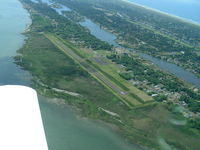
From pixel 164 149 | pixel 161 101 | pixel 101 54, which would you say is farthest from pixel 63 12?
pixel 164 149

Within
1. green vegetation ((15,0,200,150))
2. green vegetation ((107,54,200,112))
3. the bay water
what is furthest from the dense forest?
the bay water

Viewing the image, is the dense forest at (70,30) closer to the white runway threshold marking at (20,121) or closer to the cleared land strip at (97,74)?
the cleared land strip at (97,74)

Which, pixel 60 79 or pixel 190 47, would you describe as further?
pixel 190 47

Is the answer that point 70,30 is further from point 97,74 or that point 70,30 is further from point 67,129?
point 67,129

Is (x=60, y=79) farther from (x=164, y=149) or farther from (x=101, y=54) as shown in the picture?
(x=164, y=149)

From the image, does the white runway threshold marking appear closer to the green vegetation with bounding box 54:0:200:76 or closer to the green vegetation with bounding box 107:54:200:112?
the green vegetation with bounding box 107:54:200:112

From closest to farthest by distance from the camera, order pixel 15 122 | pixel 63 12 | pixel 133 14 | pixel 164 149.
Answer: pixel 15 122
pixel 164 149
pixel 63 12
pixel 133 14
